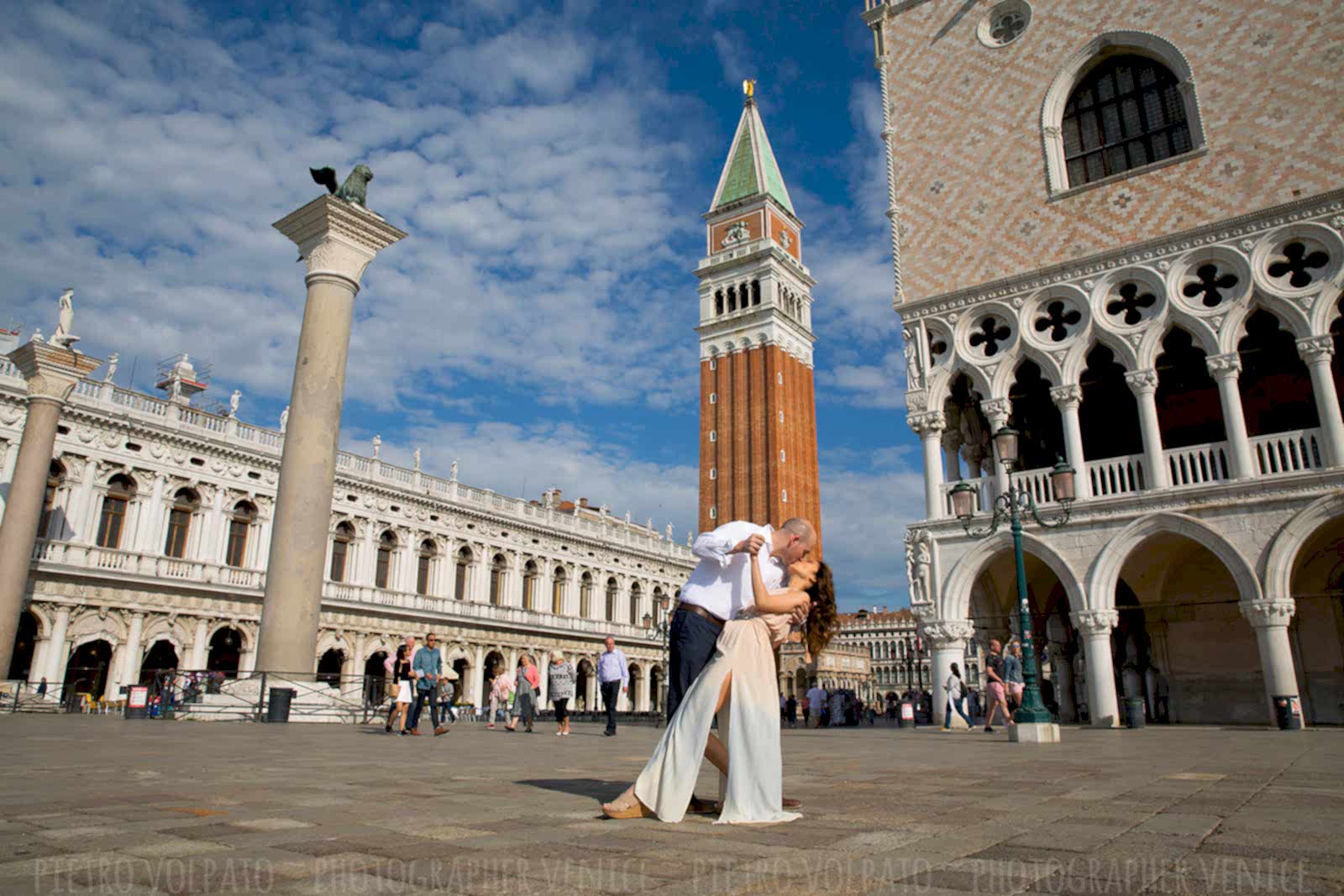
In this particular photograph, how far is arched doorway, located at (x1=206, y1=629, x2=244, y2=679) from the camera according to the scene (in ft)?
103

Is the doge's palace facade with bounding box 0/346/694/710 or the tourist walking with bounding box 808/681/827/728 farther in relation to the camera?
the doge's palace facade with bounding box 0/346/694/710

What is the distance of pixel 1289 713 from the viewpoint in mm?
14297

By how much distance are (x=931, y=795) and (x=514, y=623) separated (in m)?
38.8

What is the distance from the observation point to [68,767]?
247 inches

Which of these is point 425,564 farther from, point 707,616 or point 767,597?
point 767,597

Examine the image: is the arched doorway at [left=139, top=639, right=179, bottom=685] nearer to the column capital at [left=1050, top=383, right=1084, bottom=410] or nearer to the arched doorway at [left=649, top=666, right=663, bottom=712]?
the arched doorway at [left=649, top=666, right=663, bottom=712]

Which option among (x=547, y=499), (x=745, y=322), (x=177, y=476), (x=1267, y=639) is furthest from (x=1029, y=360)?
(x=745, y=322)

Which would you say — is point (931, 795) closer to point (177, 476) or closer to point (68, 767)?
point (68, 767)

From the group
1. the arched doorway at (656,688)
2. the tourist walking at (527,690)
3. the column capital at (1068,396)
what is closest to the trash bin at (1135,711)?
the column capital at (1068,396)

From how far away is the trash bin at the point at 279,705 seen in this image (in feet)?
51.0

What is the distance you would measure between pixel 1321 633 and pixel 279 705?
63.0ft

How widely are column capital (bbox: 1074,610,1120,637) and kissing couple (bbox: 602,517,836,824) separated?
13.6 meters

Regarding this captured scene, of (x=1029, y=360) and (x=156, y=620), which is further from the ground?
(x=1029, y=360)

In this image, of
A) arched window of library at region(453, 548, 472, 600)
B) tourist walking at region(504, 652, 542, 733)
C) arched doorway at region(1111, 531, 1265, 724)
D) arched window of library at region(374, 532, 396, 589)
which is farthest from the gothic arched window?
arched window of library at region(453, 548, 472, 600)
